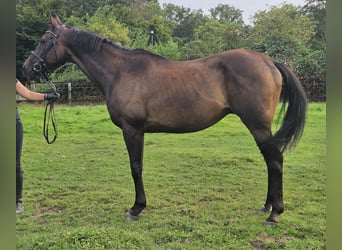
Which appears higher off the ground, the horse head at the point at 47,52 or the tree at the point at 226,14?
the tree at the point at 226,14

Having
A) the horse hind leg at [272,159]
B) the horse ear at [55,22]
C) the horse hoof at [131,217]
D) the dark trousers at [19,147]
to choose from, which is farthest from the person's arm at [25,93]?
the horse hind leg at [272,159]

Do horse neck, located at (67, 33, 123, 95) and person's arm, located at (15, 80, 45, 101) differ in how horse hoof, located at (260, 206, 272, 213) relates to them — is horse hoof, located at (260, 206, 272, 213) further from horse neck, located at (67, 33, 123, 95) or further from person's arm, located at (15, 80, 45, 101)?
person's arm, located at (15, 80, 45, 101)

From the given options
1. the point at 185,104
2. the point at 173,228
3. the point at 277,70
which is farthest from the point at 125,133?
the point at 277,70

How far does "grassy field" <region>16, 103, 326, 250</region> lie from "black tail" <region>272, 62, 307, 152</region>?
0.71 ft

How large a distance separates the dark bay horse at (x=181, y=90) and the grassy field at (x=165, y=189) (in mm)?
244

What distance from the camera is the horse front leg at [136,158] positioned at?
2938 millimetres

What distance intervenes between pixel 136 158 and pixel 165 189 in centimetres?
59

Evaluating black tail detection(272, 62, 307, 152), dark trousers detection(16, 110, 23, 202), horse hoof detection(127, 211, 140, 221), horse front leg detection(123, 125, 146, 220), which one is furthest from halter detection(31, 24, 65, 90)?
black tail detection(272, 62, 307, 152)

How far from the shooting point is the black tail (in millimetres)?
2703

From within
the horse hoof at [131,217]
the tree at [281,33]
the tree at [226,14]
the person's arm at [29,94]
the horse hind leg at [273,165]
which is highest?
the tree at [226,14]

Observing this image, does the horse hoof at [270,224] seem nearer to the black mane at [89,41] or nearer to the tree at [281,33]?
the tree at [281,33]

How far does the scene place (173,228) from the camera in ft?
9.25

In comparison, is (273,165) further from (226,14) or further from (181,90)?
(226,14)

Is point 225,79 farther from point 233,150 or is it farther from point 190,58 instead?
point 233,150
